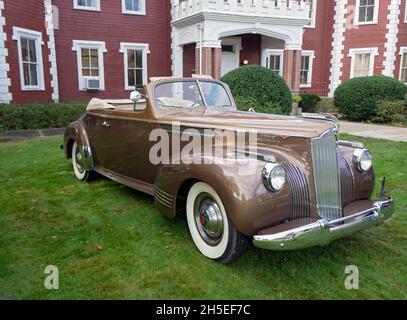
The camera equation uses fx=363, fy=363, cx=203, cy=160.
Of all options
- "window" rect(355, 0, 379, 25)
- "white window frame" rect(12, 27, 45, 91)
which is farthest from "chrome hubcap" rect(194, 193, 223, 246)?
"window" rect(355, 0, 379, 25)

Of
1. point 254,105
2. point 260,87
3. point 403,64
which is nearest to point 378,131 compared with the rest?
point 260,87

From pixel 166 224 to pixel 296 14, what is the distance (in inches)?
566

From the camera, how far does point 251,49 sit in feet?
60.3

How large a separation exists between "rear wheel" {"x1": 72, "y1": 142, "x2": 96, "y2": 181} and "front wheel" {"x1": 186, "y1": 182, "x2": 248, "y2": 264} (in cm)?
282

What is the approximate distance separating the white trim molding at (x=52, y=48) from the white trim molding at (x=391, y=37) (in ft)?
52.5

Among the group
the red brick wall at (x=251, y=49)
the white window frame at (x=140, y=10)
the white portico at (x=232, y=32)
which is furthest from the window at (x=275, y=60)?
the white window frame at (x=140, y=10)

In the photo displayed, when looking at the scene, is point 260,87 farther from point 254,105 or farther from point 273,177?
point 273,177

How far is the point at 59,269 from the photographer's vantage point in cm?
320

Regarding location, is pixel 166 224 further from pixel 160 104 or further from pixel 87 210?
→ pixel 160 104

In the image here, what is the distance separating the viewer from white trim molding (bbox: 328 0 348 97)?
19.9m

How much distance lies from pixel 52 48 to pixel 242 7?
774cm

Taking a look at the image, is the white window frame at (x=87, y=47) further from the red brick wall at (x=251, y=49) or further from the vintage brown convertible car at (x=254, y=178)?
the vintage brown convertible car at (x=254, y=178)

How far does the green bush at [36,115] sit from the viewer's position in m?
10.9
